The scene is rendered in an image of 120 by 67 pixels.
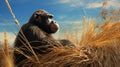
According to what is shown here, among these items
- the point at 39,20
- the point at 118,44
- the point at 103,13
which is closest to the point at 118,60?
the point at 118,44

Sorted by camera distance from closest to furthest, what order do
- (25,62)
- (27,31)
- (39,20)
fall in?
(25,62) → (27,31) → (39,20)

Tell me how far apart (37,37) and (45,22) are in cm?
99

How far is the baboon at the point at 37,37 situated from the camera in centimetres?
348

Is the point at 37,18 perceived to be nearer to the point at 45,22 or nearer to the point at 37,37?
the point at 45,22

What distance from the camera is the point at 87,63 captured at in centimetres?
316

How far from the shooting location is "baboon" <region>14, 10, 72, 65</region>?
11.4 ft

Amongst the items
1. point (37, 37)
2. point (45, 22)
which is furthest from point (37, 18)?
point (37, 37)

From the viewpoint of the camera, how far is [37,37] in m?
3.97

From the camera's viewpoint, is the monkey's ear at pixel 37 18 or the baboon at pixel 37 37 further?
the monkey's ear at pixel 37 18

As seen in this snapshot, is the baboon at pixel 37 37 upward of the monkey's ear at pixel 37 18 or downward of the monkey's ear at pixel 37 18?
downward

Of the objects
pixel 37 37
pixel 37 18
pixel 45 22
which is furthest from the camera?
pixel 45 22

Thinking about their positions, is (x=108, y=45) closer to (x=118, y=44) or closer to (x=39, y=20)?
(x=118, y=44)

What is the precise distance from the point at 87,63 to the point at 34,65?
2.03ft

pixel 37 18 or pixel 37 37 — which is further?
pixel 37 18
